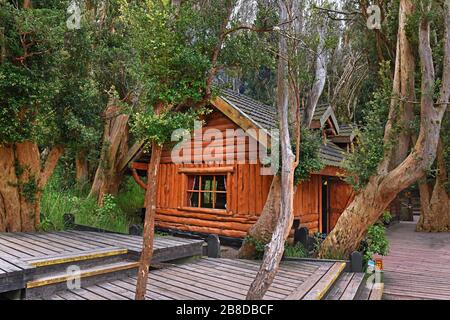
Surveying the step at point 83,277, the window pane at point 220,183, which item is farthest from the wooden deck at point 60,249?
the window pane at point 220,183

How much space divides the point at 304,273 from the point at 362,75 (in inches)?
554

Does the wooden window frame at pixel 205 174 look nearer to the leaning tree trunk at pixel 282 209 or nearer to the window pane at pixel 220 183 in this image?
the window pane at pixel 220 183

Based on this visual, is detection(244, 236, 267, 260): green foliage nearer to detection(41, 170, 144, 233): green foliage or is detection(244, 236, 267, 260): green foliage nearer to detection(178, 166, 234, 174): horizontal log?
detection(178, 166, 234, 174): horizontal log

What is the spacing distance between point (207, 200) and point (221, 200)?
0.53 m

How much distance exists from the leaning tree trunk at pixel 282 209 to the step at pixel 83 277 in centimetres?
241

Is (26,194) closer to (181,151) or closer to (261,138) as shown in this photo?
(181,151)

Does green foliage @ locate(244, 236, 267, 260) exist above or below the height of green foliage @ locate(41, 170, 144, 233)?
below

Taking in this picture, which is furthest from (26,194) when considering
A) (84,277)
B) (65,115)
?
(84,277)

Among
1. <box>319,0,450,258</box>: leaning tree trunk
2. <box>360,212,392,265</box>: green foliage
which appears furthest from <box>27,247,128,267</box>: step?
<box>360,212,392,265</box>: green foliage

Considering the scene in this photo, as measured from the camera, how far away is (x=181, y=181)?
995cm

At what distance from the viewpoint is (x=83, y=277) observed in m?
4.36

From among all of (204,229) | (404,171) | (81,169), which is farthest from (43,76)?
(404,171)

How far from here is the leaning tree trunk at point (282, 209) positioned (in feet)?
10.2

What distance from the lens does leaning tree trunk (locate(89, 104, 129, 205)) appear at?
10.5m
